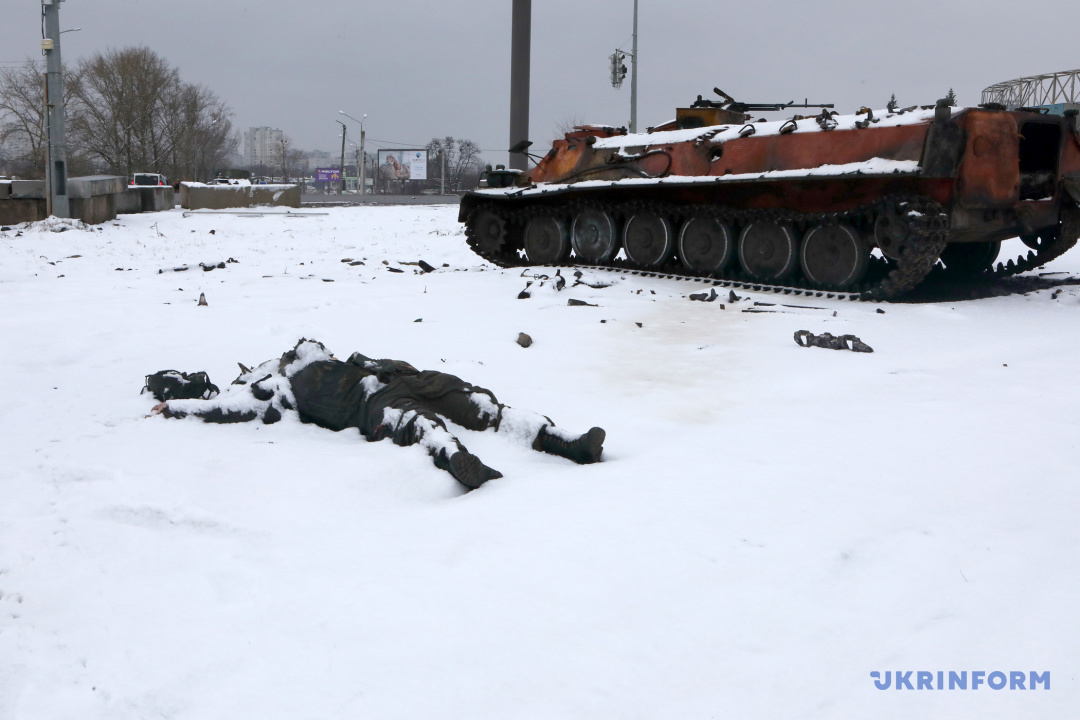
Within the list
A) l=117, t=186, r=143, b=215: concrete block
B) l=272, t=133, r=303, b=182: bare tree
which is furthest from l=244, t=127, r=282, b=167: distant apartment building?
l=117, t=186, r=143, b=215: concrete block

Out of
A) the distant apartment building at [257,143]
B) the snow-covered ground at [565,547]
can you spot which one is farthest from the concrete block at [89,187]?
the distant apartment building at [257,143]

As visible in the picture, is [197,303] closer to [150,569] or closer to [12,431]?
[12,431]

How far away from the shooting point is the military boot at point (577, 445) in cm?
451

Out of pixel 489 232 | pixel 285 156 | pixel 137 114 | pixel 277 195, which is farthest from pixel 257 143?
pixel 489 232

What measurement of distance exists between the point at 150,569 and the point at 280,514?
2.15ft

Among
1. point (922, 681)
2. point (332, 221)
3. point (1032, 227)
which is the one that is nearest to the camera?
point (922, 681)

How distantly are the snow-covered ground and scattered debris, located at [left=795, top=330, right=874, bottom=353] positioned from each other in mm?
313

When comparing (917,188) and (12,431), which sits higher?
(917,188)

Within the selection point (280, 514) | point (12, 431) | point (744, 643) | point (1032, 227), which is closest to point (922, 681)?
point (744, 643)

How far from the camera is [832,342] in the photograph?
748 cm

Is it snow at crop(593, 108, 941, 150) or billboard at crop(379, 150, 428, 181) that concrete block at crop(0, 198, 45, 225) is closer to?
snow at crop(593, 108, 941, 150)

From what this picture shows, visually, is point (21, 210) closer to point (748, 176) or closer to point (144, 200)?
point (144, 200)

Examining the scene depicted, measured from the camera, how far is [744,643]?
283 cm

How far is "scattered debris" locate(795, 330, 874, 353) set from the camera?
24.3ft
